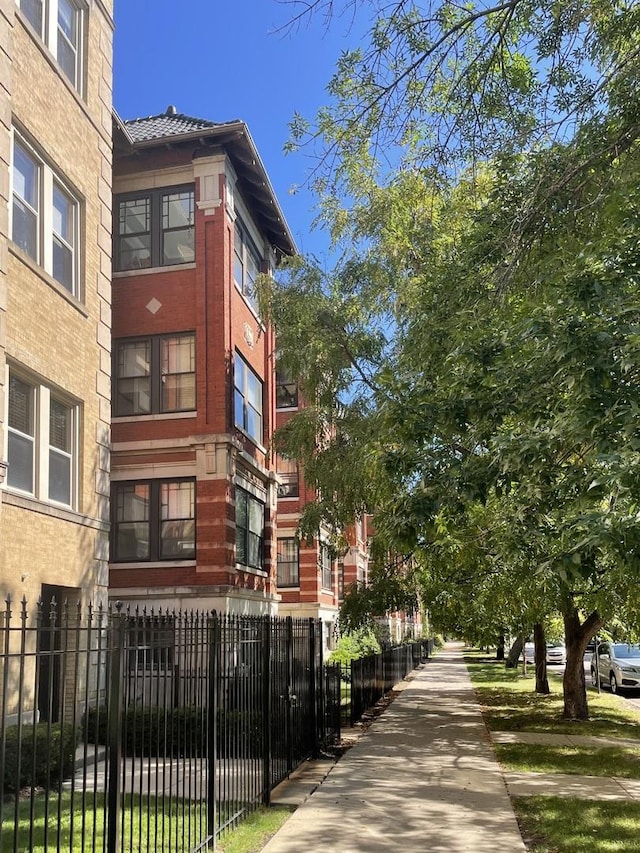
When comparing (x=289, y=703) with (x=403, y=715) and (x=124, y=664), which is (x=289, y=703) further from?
(x=403, y=715)

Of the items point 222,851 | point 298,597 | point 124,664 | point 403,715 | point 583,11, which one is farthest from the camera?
point 298,597

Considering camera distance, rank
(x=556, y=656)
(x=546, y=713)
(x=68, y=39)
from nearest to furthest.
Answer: (x=68, y=39) < (x=546, y=713) < (x=556, y=656)

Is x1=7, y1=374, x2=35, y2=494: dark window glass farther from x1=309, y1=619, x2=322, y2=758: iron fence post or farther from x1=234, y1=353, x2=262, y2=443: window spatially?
x1=234, y1=353, x2=262, y2=443: window

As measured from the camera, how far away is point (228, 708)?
27.4 ft

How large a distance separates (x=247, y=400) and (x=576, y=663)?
1015 cm

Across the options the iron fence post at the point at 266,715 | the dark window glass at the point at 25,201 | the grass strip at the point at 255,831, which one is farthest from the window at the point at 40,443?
the grass strip at the point at 255,831

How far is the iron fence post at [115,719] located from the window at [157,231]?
16.4 metres

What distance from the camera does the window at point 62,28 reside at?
501 inches

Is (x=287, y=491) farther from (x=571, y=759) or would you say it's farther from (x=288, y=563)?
(x=571, y=759)

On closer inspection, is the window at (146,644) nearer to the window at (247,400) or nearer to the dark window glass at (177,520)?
the dark window glass at (177,520)

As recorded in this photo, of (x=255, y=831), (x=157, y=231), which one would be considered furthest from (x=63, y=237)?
(x=255, y=831)

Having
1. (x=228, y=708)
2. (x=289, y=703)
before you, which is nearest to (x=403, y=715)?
(x=289, y=703)

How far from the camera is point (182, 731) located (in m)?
7.27

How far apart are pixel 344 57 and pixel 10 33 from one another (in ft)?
15.3
